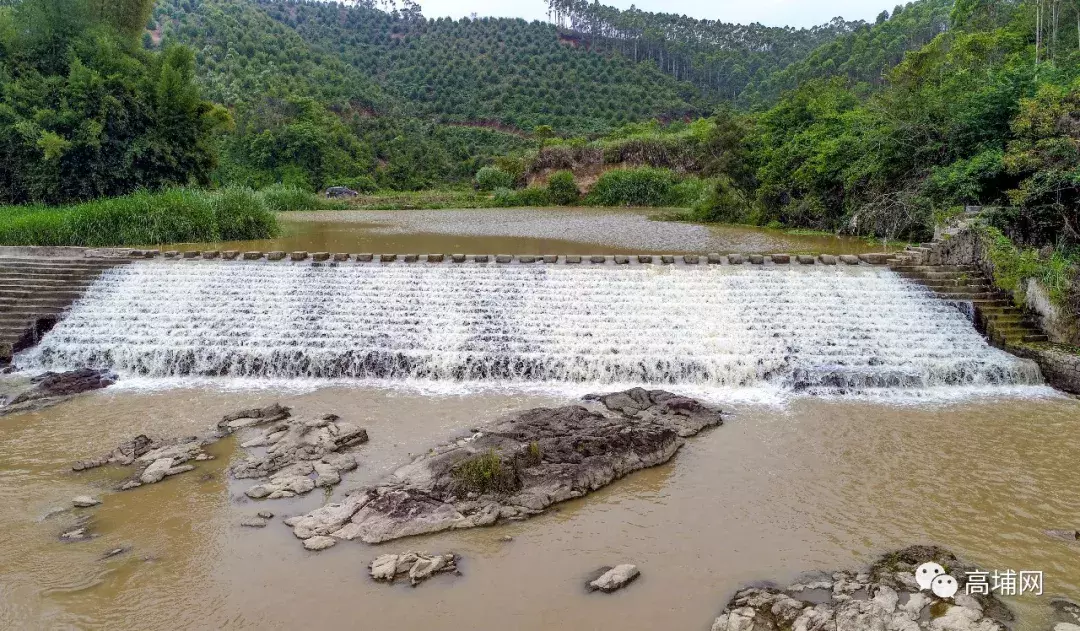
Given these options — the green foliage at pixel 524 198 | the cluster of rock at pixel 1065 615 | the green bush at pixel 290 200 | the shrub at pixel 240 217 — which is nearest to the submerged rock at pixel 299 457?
the cluster of rock at pixel 1065 615

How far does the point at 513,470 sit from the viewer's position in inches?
233

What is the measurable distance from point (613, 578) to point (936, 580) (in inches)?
80.0

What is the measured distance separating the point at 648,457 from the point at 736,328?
11.7 feet

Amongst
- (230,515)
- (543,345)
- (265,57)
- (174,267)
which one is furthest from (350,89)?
(230,515)

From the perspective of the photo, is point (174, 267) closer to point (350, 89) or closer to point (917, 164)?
point (917, 164)

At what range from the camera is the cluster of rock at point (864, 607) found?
4074mm

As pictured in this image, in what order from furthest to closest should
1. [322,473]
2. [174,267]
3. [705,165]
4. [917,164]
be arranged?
[705,165] → [917,164] → [174,267] → [322,473]

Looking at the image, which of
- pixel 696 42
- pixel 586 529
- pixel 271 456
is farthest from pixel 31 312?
pixel 696 42

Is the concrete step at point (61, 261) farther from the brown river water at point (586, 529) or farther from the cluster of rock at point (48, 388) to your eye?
the brown river water at point (586, 529)

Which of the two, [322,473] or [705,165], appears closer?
[322,473]

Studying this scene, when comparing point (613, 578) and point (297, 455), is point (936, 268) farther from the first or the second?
point (297, 455)

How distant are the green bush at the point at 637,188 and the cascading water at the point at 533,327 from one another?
20.4 meters

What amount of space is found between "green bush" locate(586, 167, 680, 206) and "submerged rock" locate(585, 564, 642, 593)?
87.3 ft

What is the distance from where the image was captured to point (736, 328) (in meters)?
9.39
